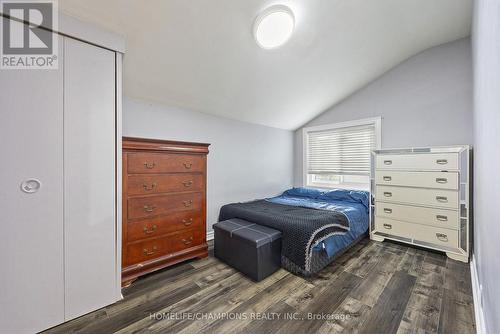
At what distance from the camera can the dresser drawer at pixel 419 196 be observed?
7.77ft

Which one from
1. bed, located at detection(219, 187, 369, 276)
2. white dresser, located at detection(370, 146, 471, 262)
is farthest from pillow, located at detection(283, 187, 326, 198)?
white dresser, located at detection(370, 146, 471, 262)

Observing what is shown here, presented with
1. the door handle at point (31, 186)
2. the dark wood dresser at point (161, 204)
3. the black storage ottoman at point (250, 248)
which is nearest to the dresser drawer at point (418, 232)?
the black storage ottoman at point (250, 248)

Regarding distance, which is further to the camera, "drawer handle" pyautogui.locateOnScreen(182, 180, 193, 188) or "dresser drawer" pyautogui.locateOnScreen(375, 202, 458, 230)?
"dresser drawer" pyautogui.locateOnScreen(375, 202, 458, 230)

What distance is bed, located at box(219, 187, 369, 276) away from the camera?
197cm

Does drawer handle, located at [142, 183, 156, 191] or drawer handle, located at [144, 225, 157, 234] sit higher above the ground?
drawer handle, located at [142, 183, 156, 191]

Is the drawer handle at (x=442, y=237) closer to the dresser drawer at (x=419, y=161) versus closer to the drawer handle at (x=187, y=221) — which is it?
the dresser drawer at (x=419, y=161)

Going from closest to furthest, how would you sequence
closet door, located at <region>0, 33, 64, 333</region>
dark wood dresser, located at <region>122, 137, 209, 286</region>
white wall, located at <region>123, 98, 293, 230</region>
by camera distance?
closet door, located at <region>0, 33, 64, 333</region> → dark wood dresser, located at <region>122, 137, 209, 286</region> → white wall, located at <region>123, 98, 293, 230</region>

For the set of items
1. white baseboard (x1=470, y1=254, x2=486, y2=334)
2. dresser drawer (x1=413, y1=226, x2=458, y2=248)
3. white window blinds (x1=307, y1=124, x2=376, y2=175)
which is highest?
white window blinds (x1=307, y1=124, x2=376, y2=175)

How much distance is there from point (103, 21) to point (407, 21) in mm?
3045

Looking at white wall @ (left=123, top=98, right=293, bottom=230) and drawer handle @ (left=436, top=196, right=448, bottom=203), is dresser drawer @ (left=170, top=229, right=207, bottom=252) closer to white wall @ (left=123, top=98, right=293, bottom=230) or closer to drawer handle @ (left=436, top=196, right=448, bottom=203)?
white wall @ (left=123, top=98, right=293, bottom=230)

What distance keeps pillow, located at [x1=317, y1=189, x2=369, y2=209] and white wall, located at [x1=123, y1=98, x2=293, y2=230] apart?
1.02 metres

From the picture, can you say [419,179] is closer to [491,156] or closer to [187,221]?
[491,156]

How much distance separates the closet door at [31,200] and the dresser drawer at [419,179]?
11.2 ft

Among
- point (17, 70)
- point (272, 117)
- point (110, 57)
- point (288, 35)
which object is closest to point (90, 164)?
point (17, 70)
